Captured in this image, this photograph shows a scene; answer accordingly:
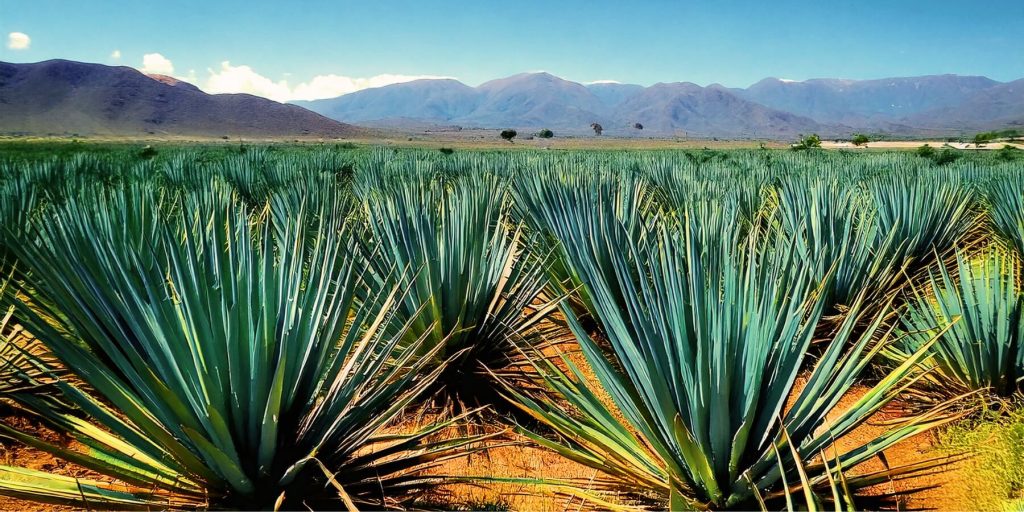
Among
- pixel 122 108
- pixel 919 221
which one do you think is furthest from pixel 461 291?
pixel 122 108

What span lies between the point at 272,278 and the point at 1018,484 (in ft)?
9.23

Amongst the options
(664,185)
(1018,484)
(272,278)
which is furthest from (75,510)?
(664,185)

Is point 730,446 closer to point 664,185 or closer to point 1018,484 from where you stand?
point 1018,484

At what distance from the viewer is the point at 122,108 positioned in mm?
128000

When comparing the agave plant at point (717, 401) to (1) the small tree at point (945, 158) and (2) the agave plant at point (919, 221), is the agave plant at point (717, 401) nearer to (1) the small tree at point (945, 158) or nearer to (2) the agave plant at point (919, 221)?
(2) the agave plant at point (919, 221)

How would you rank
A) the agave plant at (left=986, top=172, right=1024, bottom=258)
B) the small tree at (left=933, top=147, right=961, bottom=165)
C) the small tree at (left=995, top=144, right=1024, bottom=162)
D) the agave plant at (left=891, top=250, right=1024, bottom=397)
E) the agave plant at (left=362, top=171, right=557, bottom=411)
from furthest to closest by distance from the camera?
1. the small tree at (left=995, top=144, right=1024, bottom=162)
2. the small tree at (left=933, top=147, right=961, bottom=165)
3. the agave plant at (left=986, top=172, right=1024, bottom=258)
4. the agave plant at (left=362, top=171, right=557, bottom=411)
5. the agave plant at (left=891, top=250, right=1024, bottom=397)

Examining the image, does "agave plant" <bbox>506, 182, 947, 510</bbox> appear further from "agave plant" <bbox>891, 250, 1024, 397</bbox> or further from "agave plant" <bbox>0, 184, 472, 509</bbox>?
"agave plant" <bbox>891, 250, 1024, 397</bbox>

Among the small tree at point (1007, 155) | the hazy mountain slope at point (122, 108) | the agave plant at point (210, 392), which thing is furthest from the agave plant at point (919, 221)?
the hazy mountain slope at point (122, 108)

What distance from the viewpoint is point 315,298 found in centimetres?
193

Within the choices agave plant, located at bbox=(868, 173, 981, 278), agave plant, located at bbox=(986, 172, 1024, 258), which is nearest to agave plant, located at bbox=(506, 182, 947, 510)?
agave plant, located at bbox=(868, 173, 981, 278)

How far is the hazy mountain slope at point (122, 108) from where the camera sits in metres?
115

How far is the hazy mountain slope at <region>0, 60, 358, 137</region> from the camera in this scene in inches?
4523

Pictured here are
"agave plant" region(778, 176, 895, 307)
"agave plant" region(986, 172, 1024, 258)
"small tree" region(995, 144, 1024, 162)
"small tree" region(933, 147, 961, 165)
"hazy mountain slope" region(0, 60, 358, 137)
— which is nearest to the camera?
"agave plant" region(778, 176, 895, 307)

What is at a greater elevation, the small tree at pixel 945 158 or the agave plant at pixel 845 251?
the agave plant at pixel 845 251
